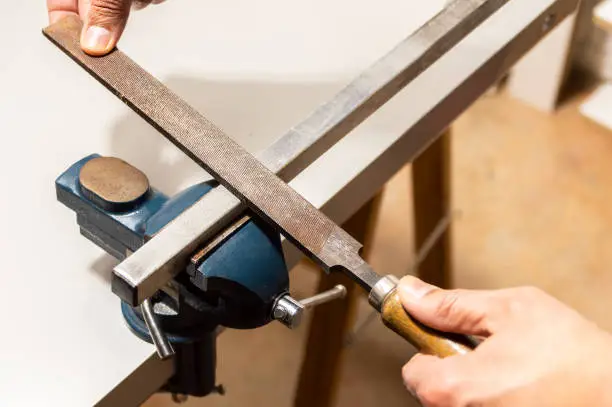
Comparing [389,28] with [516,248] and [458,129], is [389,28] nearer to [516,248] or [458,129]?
[516,248]

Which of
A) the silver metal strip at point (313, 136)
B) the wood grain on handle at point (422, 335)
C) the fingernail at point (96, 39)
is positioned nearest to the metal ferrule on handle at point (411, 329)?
the wood grain on handle at point (422, 335)

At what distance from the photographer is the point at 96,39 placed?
0.79 meters

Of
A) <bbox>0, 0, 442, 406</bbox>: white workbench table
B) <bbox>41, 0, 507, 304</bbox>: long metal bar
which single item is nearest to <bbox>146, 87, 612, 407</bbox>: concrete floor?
<bbox>0, 0, 442, 406</bbox>: white workbench table

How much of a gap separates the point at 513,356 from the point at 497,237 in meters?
1.37

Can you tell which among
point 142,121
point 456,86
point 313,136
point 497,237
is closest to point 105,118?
point 142,121

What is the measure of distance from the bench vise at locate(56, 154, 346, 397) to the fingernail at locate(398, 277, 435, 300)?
0.09 metres

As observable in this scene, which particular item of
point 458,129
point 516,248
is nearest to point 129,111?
point 516,248

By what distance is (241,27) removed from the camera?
102 centimetres

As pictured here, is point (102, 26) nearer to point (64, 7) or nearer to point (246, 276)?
point (64, 7)

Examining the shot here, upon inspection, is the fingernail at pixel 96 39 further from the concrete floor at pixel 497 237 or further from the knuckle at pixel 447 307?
the concrete floor at pixel 497 237

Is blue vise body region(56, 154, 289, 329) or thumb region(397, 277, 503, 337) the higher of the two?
thumb region(397, 277, 503, 337)

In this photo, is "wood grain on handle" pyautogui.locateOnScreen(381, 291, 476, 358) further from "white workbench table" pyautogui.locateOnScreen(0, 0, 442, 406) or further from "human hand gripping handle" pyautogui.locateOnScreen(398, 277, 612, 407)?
"white workbench table" pyautogui.locateOnScreen(0, 0, 442, 406)

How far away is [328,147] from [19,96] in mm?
362

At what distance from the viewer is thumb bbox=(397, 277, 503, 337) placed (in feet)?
2.03
